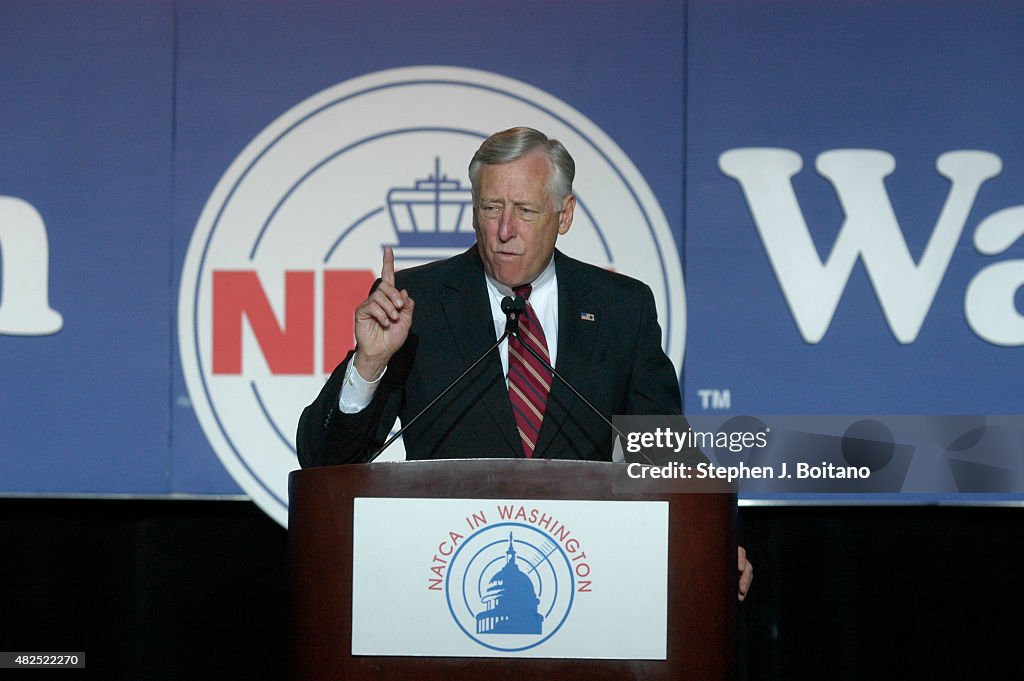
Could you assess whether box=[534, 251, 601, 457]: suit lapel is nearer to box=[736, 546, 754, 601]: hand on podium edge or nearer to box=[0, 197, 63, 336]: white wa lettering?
box=[736, 546, 754, 601]: hand on podium edge

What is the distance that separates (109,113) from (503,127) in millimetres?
1188

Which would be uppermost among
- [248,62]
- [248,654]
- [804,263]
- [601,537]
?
[248,62]

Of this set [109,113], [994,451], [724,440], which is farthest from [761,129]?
[109,113]

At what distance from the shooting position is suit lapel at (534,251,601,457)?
244cm

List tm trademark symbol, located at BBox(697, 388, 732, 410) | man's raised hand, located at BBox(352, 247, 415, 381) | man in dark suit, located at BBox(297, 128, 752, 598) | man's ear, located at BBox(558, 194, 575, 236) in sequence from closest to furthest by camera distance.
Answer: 1. man's raised hand, located at BBox(352, 247, 415, 381)
2. man in dark suit, located at BBox(297, 128, 752, 598)
3. man's ear, located at BBox(558, 194, 575, 236)
4. tm trademark symbol, located at BBox(697, 388, 732, 410)

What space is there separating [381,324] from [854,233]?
1.91 m

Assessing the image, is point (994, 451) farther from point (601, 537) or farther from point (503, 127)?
point (601, 537)

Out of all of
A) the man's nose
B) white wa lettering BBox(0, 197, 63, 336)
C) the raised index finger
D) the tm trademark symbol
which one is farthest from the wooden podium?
white wa lettering BBox(0, 197, 63, 336)

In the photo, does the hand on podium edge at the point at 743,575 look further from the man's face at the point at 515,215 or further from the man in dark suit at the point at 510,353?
the man's face at the point at 515,215

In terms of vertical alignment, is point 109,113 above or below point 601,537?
above

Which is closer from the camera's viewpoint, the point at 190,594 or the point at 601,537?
the point at 601,537

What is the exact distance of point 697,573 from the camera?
6.41 feet

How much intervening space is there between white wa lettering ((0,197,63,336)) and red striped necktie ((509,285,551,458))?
1.77 metres

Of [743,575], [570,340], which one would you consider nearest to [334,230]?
[570,340]
